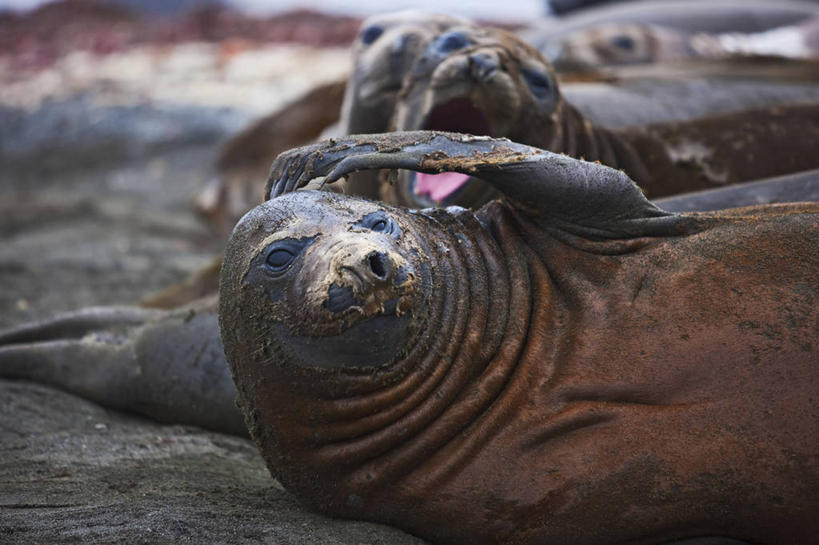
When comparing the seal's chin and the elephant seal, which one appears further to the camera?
the elephant seal

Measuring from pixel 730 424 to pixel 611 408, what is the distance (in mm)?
266

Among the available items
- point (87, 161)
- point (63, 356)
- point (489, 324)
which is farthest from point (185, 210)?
point (489, 324)

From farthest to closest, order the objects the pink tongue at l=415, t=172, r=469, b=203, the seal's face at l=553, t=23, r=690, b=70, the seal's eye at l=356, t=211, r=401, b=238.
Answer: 1. the seal's face at l=553, t=23, r=690, b=70
2. the pink tongue at l=415, t=172, r=469, b=203
3. the seal's eye at l=356, t=211, r=401, b=238

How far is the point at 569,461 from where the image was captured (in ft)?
7.63

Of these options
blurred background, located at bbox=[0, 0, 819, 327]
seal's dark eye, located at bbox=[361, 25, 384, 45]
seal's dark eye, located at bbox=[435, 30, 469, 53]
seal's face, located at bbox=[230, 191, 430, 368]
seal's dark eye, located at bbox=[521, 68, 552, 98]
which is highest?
seal's dark eye, located at bbox=[435, 30, 469, 53]

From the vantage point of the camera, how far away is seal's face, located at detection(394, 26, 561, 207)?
365cm

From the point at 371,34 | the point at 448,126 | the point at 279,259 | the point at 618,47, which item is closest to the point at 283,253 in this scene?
the point at 279,259

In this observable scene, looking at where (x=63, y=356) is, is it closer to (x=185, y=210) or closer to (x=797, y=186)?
(x=797, y=186)

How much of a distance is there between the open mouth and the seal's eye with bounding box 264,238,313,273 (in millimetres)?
1318

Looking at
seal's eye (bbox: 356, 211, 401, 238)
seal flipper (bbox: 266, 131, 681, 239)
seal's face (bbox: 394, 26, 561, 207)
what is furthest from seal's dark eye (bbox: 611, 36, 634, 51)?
seal's eye (bbox: 356, 211, 401, 238)

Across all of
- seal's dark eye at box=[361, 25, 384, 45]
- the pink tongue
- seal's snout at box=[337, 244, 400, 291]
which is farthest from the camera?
seal's dark eye at box=[361, 25, 384, 45]

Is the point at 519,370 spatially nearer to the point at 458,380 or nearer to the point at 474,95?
the point at 458,380

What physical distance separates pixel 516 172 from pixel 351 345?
0.64 meters

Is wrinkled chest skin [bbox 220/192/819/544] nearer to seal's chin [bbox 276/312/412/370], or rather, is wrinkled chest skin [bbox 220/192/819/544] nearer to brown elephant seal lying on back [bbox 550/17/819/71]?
seal's chin [bbox 276/312/412/370]
